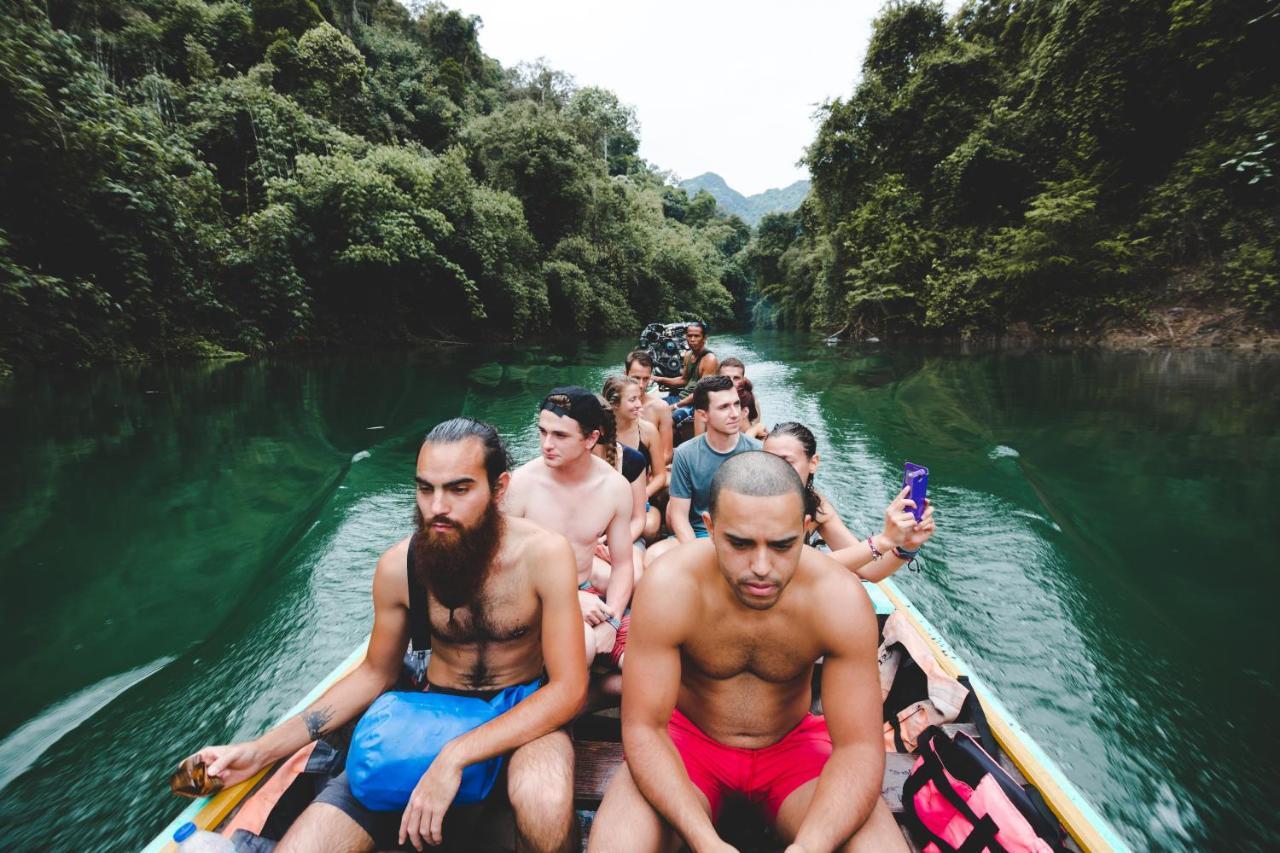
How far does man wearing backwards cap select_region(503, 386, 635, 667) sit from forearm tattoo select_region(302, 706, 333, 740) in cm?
129

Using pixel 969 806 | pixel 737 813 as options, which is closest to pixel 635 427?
pixel 737 813

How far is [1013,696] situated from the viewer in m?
3.68

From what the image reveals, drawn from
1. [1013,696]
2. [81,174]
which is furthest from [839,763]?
[81,174]

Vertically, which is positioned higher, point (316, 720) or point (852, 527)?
point (316, 720)

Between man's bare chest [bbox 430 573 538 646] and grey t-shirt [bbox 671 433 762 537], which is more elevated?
man's bare chest [bbox 430 573 538 646]

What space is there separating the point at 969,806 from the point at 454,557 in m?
1.80

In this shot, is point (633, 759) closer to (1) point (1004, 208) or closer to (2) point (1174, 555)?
(2) point (1174, 555)

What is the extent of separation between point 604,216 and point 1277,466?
89.4ft

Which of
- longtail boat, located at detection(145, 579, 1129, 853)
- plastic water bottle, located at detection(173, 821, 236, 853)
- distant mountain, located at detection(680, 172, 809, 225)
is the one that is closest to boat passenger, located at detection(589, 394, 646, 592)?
longtail boat, located at detection(145, 579, 1129, 853)

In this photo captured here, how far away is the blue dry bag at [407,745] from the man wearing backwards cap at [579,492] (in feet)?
3.91

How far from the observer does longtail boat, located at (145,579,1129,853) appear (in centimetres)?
163

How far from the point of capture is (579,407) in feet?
9.54

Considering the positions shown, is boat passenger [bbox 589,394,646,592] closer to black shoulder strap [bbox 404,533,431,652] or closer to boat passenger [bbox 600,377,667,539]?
boat passenger [bbox 600,377,667,539]

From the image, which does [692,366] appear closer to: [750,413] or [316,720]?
[750,413]
